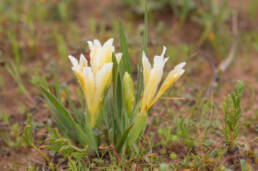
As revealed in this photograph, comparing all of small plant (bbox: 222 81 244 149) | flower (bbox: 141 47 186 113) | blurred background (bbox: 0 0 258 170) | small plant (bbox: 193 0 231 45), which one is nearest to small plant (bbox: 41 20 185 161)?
A: flower (bbox: 141 47 186 113)

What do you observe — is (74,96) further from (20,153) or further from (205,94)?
(205,94)

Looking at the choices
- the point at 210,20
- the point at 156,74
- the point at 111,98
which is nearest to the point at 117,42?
the point at 111,98

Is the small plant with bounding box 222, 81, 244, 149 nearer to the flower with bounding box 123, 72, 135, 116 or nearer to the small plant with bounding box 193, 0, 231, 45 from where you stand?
the flower with bounding box 123, 72, 135, 116

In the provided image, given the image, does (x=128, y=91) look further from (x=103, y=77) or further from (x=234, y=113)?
(x=234, y=113)

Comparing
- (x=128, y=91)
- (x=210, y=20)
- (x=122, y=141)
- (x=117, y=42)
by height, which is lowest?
(x=122, y=141)

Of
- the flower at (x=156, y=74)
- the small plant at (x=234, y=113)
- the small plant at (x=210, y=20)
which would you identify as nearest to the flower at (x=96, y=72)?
the flower at (x=156, y=74)

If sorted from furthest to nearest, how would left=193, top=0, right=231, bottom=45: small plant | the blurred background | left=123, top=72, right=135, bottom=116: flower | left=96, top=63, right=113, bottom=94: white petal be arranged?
left=193, top=0, right=231, bottom=45: small plant → the blurred background → left=123, top=72, right=135, bottom=116: flower → left=96, top=63, right=113, bottom=94: white petal
